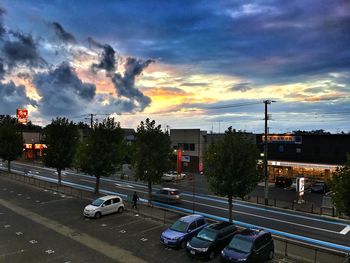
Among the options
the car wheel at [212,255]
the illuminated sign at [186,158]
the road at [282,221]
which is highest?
the illuminated sign at [186,158]

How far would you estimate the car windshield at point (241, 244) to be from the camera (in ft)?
58.8

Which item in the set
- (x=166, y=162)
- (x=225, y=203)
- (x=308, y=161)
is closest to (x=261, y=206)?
(x=225, y=203)

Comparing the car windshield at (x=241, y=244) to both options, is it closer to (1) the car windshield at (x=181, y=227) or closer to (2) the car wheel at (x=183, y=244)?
(2) the car wheel at (x=183, y=244)

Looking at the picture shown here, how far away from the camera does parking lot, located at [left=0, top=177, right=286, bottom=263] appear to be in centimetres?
1959

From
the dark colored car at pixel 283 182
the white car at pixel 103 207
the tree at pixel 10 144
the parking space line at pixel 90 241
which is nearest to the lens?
the parking space line at pixel 90 241

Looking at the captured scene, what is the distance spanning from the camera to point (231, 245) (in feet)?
60.9

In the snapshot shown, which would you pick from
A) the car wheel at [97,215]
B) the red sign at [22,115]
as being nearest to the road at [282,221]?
the car wheel at [97,215]

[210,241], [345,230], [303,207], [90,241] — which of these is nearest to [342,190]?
[210,241]

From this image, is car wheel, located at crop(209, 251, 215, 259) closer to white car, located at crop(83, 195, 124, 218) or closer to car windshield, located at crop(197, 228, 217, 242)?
car windshield, located at crop(197, 228, 217, 242)

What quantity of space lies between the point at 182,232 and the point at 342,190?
32.5 feet

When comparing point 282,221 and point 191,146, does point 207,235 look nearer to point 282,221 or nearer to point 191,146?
point 282,221

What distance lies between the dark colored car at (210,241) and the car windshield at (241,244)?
4.04 ft

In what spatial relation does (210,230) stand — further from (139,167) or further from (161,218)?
(139,167)

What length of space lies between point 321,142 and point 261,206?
21.8 meters
